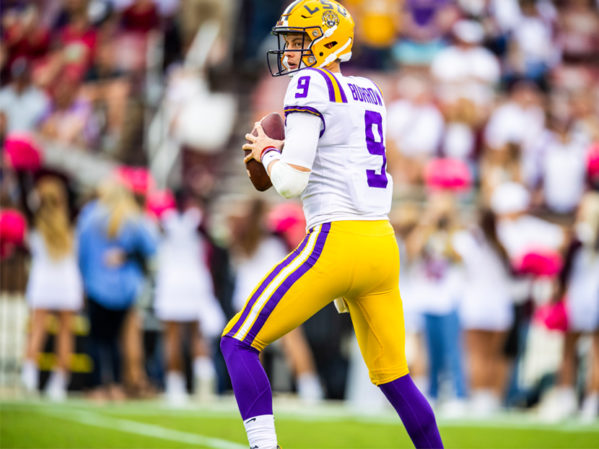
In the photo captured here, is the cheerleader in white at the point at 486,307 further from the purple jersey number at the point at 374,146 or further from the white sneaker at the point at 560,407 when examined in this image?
the purple jersey number at the point at 374,146

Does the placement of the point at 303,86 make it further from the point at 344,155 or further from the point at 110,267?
the point at 110,267

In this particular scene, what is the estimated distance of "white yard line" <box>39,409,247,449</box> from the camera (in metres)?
6.87

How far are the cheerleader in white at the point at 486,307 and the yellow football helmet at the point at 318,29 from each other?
5.65 m

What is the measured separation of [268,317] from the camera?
4.45m

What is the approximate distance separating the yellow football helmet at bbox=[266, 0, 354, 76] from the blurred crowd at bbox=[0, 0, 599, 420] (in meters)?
5.41

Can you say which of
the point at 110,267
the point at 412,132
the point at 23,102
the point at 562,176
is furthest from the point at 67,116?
the point at 562,176

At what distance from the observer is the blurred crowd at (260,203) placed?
10.0 metres

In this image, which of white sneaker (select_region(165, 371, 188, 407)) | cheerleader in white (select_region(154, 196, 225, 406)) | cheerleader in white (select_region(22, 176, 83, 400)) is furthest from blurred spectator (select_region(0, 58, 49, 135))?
white sneaker (select_region(165, 371, 188, 407))

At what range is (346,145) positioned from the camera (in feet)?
15.1

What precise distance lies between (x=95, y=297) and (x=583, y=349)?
184 inches

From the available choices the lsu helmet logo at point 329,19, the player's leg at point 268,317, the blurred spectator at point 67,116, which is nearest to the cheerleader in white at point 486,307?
the blurred spectator at point 67,116

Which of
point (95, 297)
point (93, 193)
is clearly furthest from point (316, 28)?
point (93, 193)

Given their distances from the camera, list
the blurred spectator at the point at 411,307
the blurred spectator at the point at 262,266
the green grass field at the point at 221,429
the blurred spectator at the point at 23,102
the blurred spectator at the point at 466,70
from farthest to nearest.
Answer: the blurred spectator at the point at 466,70
the blurred spectator at the point at 23,102
the blurred spectator at the point at 262,266
the blurred spectator at the point at 411,307
the green grass field at the point at 221,429

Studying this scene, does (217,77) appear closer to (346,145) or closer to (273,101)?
(273,101)
